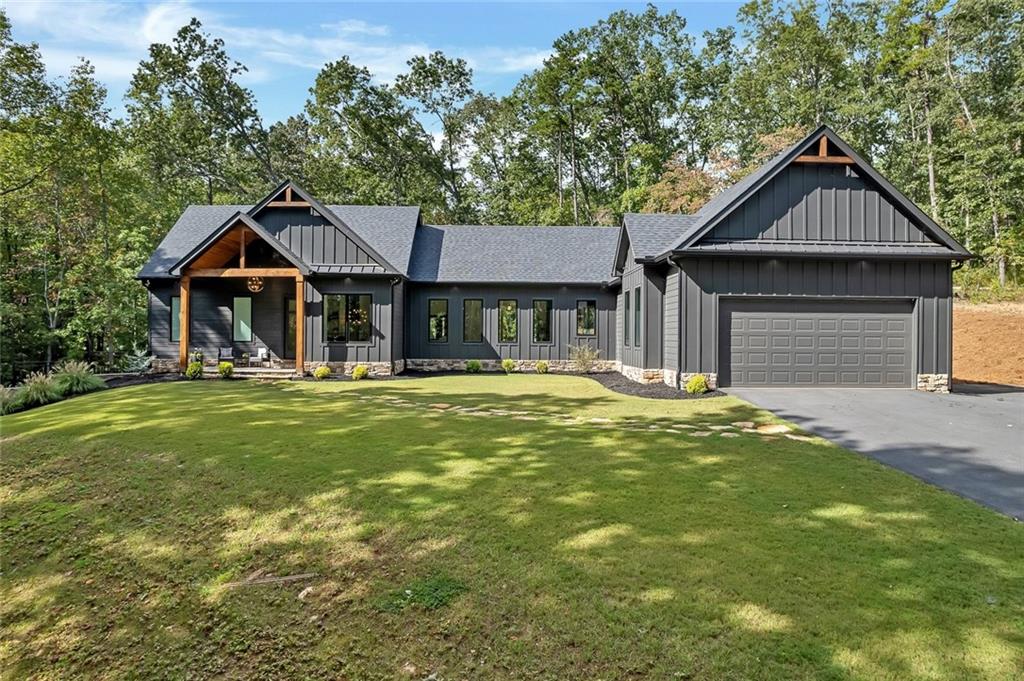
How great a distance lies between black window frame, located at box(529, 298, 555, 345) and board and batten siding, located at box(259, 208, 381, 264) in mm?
5784

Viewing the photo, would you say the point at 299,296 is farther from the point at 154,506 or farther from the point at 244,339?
the point at 154,506

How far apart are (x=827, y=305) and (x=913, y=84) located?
22640mm

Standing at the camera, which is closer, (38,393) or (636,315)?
(38,393)

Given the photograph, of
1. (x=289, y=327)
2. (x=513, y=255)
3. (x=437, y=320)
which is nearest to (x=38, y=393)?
(x=289, y=327)

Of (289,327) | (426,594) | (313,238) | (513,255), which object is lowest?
(426,594)

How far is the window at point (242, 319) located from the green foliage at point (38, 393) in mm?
5401

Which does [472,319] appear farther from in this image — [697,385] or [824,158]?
[824,158]

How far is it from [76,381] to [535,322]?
12.9 m

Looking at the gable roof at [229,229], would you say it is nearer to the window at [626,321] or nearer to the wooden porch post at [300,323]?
the wooden porch post at [300,323]

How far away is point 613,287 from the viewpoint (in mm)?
18906

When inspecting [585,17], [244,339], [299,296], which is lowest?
[244,339]

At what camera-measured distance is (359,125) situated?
1329 inches

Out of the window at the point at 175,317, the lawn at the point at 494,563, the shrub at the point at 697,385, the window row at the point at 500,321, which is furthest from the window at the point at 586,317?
the window at the point at 175,317

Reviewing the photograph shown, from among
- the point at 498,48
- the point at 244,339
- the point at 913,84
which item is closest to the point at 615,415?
the point at 244,339
